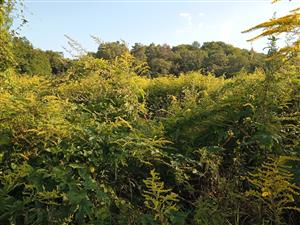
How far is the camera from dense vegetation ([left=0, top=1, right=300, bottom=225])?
2.73 meters

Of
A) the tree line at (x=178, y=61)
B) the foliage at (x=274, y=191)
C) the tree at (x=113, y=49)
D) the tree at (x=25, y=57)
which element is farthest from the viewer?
the tree line at (x=178, y=61)

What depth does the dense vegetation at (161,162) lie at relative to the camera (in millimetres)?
2729

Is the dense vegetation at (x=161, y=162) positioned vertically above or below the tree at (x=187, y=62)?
below

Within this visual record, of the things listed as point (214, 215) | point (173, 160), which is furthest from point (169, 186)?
point (214, 215)

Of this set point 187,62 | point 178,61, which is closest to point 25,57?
point 187,62

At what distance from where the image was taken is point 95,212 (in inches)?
108

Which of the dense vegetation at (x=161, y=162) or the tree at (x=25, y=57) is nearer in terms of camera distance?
the dense vegetation at (x=161, y=162)

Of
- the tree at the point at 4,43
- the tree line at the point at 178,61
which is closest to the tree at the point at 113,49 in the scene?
the tree at the point at 4,43

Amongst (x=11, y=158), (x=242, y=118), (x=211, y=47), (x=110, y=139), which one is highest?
(x=211, y=47)

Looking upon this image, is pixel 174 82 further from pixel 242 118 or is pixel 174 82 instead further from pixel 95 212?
pixel 95 212

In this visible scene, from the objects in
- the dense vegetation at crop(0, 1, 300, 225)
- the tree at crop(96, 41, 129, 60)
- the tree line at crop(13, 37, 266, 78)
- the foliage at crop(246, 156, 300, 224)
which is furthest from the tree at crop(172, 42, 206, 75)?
the foliage at crop(246, 156, 300, 224)

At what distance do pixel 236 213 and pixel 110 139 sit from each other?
95cm

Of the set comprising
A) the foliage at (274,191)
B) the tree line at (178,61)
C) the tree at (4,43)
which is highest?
the tree line at (178,61)

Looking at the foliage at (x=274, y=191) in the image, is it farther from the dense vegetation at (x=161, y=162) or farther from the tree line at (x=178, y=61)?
the tree line at (x=178, y=61)
